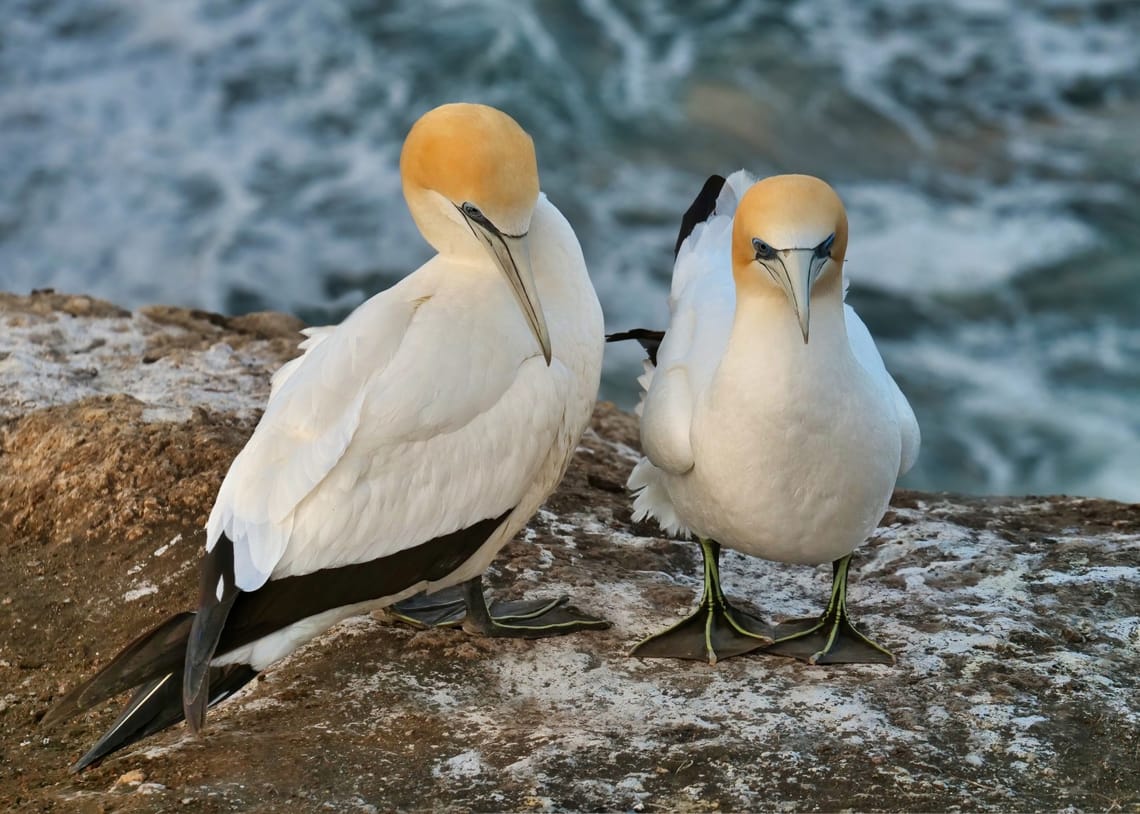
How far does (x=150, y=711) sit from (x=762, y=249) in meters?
1.80

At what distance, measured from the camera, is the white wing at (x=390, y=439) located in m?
3.64

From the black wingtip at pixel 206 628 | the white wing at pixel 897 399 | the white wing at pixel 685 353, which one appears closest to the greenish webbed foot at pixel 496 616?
the white wing at pixel 685 353

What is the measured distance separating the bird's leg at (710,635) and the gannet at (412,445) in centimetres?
26

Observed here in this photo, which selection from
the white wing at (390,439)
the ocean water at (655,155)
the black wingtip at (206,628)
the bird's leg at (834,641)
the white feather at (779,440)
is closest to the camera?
the black wingtip at (206,628)

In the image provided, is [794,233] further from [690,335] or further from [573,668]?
[573,668]

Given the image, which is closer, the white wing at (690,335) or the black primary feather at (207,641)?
the black primary feather at (207,641)

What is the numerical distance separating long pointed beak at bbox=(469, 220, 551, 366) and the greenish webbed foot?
0.78 m

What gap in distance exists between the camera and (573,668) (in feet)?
13.3

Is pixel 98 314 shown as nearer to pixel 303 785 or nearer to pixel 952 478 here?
pixel 303 785

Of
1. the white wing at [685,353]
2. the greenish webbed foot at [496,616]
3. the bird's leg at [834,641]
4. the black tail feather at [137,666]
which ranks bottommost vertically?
the bird's leg at [834,641]

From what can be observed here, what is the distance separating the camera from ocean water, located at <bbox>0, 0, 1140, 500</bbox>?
10266mm

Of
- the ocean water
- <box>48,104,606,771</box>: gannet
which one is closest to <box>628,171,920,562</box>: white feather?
<box>48,104,606,771</box>: gannet

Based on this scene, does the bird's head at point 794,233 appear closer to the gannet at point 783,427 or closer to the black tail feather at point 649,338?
the gannet at point 783,427

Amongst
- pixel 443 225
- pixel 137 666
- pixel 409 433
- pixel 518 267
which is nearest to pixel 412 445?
pixel 409 433
